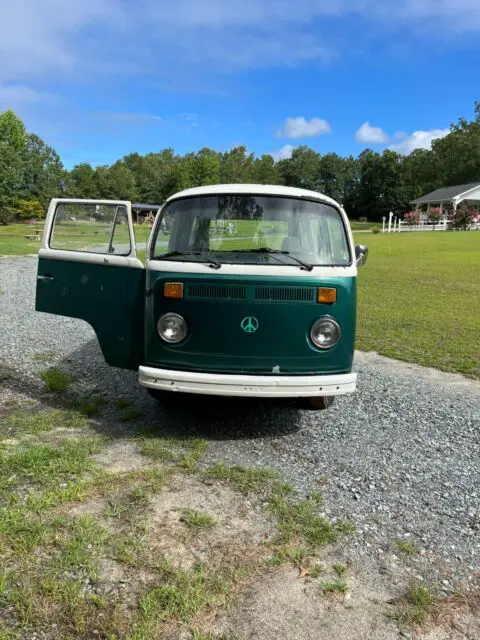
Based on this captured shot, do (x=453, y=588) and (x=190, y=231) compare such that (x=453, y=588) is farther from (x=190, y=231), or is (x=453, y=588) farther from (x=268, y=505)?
(x=190, y=231)

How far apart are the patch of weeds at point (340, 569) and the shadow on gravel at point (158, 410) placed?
176cm

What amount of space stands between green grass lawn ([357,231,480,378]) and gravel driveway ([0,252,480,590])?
28.3 inches

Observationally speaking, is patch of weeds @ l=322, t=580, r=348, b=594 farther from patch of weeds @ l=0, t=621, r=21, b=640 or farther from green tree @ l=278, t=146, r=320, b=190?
green tree @ l=278, t=146, r=320, b=190

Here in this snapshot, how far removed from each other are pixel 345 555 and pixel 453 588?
→ 0.55m

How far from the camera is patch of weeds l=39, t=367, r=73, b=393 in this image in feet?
18.5

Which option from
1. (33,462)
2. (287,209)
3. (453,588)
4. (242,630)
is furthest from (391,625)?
(287,209)

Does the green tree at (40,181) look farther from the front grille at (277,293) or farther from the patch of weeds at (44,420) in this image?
the front grille at (277,293)

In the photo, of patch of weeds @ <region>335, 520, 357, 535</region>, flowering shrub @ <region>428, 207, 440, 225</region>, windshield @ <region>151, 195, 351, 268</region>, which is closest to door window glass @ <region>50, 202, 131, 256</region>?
windshield @ <region>151, 195, 351, 268</region>

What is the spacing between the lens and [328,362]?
4.19m

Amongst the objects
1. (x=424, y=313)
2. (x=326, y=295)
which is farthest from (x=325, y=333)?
(x=424, y=313)

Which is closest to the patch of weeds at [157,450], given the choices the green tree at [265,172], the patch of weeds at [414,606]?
the patch of weeds at [414,606]

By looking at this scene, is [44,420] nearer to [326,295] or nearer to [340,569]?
[326,295]

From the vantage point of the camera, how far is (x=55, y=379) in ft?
19.2

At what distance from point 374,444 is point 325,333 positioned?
Answer: 107 centimetres
